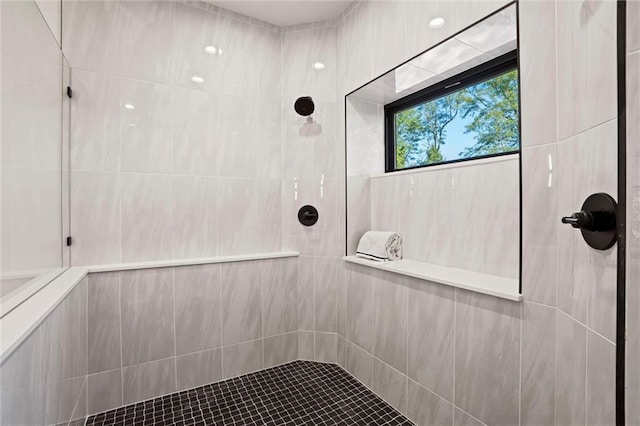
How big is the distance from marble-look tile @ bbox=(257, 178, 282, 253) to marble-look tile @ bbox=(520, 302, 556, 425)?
1.61m

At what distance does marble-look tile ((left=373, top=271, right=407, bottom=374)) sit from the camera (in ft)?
5.68

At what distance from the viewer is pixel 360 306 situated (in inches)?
81.4

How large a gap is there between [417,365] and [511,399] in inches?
19.4

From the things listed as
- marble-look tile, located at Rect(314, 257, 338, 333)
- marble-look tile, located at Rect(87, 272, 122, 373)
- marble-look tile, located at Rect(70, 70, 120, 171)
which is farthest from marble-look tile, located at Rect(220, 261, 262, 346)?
marble-look tile, located at Rect(70, 70, 120, 171)

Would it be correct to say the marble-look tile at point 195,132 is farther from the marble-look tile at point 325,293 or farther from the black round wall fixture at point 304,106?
the marble-look tile at point 325,293

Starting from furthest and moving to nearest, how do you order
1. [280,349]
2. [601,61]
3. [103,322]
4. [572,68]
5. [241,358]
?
[280,349] < [241,358] < [103,322] < [572,68] < [601,61]

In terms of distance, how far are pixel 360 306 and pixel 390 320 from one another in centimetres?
29

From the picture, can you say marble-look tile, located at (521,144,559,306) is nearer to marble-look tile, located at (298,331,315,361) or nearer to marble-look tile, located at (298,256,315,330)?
marble-look tile, located at (298,256,315,330)

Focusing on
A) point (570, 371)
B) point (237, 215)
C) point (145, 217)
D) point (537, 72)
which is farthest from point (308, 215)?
point (570, 371)

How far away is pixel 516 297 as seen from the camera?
1172mm

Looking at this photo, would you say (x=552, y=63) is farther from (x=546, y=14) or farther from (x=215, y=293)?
(x=215, y=293)

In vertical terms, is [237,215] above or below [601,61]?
below

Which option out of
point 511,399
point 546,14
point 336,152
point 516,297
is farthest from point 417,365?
point 546,14

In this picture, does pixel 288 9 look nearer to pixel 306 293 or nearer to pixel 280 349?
pixel 306 293
